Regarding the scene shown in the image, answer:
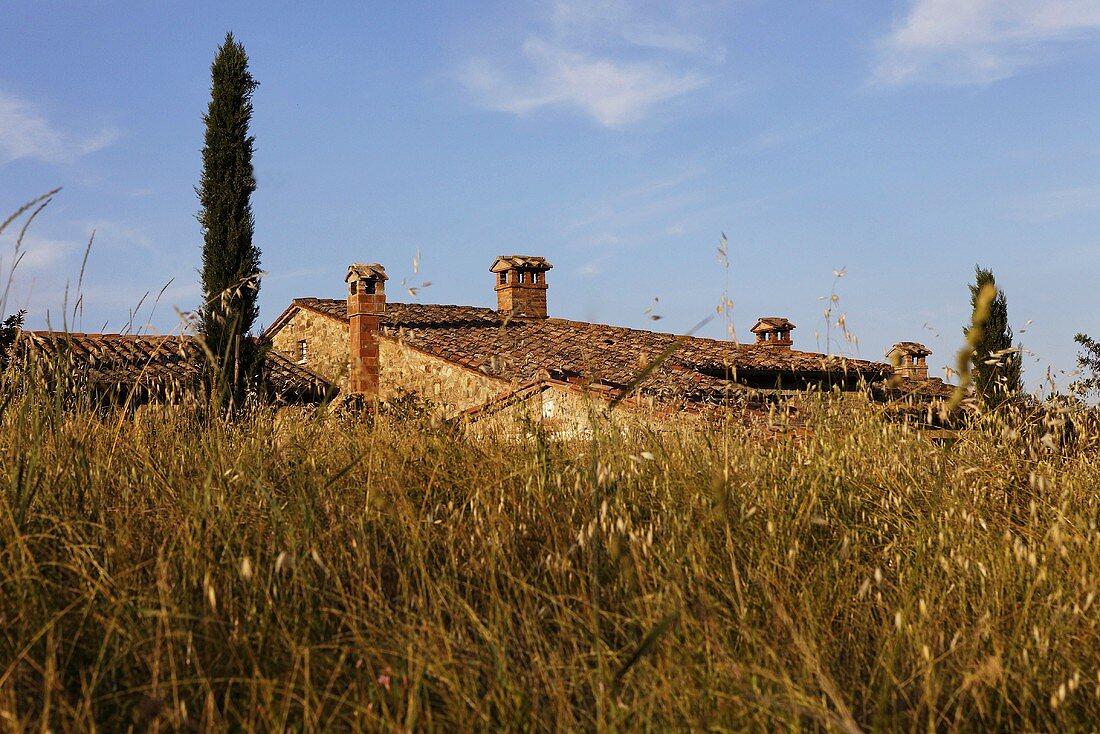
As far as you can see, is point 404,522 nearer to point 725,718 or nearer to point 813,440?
point 725,718

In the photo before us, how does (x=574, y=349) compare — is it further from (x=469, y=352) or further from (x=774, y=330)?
(x=774, y=330)

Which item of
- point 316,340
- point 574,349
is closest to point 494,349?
point 574,349

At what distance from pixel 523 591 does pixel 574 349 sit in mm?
17637

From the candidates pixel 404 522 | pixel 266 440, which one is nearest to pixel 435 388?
pixel 266 440

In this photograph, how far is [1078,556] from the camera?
3.24 meters

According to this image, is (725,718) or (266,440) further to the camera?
(266,440)

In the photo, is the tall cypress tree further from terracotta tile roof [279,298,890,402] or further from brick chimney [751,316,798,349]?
brick chimney [751,316,798,349]

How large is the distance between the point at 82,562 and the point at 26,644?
1.20 feet

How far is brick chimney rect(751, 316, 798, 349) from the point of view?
28219 mm

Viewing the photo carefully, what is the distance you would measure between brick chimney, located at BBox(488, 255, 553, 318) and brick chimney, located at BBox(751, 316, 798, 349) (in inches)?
271

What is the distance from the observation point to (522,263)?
26094 mm

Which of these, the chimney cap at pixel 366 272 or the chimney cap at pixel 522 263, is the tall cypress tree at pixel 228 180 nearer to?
the chimney cap at pixel 366 272

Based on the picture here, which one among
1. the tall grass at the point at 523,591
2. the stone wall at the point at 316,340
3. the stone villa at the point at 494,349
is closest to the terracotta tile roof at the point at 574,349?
the stone villa at the point at 494,349

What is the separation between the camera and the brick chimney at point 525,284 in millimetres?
25812
